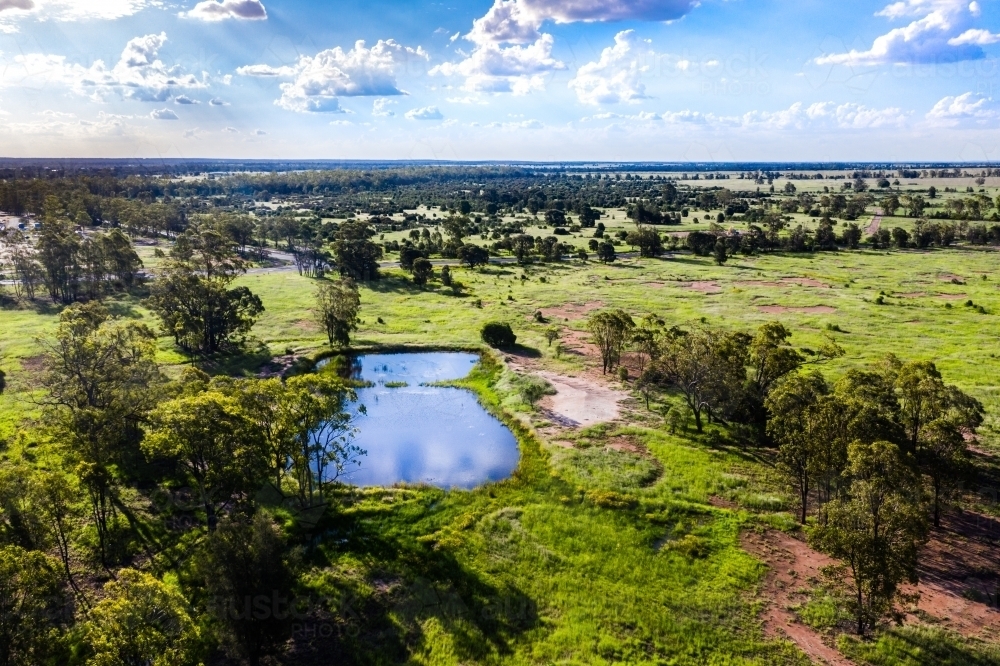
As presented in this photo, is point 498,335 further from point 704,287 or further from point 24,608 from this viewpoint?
point 24,608

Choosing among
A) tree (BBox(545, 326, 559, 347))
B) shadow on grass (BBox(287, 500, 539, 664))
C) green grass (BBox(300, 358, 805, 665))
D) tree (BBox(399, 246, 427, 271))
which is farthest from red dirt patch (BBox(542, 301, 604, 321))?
shadow on grass (BBox(287, 500, 539, 664))

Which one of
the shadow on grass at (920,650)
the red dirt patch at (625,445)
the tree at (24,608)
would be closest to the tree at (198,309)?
the red dirt patch at (625,445)

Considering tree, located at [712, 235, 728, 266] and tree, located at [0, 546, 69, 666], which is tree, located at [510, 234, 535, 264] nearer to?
tree, located at [712, 235, 728, 266]

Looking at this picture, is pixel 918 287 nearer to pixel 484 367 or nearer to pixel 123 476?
pixel 484 367

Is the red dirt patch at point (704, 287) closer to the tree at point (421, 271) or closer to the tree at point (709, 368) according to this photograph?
the tree at point (421, 271)

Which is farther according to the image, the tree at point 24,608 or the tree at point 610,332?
the tree at point 610,332
